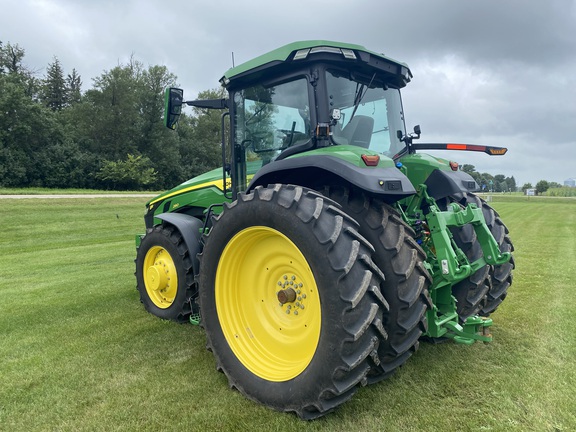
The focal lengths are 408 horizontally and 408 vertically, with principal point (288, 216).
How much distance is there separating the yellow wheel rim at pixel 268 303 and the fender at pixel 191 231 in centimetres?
115

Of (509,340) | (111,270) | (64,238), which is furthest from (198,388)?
(64,238)

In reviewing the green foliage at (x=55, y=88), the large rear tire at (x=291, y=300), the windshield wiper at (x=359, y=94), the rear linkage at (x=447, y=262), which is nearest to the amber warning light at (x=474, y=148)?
the rear linkage at (x=447, y=262)

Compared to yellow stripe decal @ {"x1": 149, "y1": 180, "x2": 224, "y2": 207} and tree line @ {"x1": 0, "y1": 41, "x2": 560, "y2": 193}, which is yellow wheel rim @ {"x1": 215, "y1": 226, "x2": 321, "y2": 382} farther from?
tree line @ {"x1": 0, "y1": 41, "x2": 560, "y2": 193}

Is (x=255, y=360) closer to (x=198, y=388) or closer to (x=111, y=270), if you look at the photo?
(x=198, y=388)

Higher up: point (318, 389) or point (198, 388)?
point (318, 389)

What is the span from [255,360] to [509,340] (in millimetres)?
2407

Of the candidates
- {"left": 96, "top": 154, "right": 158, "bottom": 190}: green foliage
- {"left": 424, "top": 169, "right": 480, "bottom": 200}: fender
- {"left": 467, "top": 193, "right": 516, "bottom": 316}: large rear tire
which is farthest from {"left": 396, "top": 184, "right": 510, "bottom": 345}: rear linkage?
{"left": 96, "top": 154, "right": 158, "bottom": 190}: green foliage

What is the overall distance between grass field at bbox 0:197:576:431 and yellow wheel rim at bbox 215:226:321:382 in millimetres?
Answer: 325

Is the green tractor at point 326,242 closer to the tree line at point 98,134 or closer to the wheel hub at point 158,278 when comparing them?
the wheel hub at point 158,278

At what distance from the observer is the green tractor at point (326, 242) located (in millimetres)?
2389

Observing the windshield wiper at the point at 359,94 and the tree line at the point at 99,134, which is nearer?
the windshield wiper at the point at 359,94

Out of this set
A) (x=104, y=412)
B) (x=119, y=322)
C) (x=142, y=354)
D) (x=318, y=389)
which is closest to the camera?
(x=318, y=389)

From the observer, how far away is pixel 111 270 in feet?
23.9

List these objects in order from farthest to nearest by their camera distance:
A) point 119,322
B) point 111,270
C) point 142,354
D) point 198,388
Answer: point 111,270 → point 119,322 → point 142,354 → point 198,388
